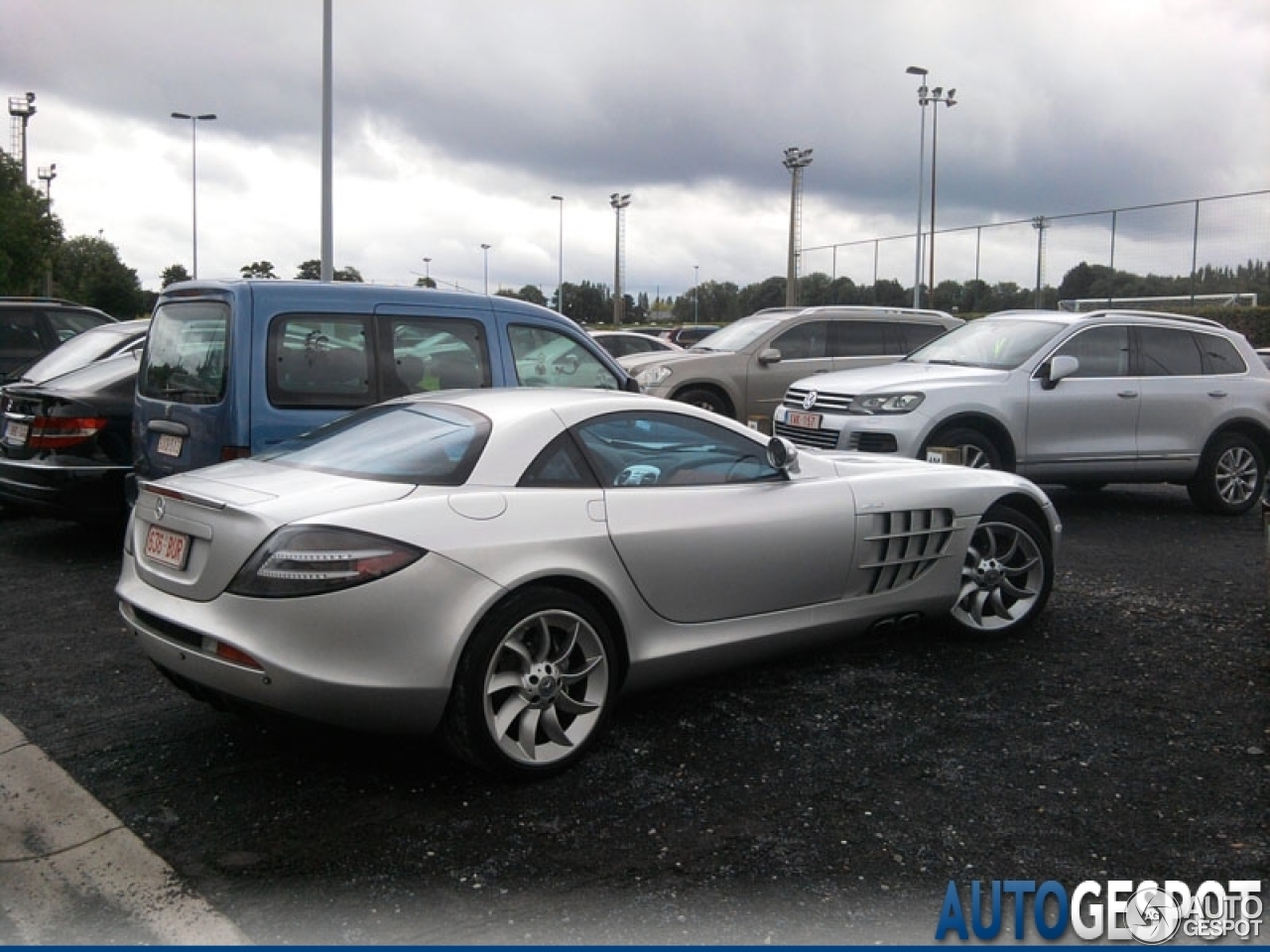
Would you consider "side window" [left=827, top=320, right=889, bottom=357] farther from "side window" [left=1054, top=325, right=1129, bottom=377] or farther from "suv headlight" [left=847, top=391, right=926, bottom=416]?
"suv headlight" [left=847, top=391, right=926, bottom=416]

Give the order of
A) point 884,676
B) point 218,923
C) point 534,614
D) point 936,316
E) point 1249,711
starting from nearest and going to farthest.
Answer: point 218,923
point 534,614
point 1249,711
point 884,676
point 936,316

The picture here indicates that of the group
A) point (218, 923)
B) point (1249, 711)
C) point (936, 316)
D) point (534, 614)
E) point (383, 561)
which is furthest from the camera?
point (936, 316)

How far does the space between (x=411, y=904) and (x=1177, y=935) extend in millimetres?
2076

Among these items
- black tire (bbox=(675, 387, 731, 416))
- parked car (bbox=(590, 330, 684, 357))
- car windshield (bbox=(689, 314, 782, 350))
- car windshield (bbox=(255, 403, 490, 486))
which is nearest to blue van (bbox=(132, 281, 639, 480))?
car windshield (bbox=(255, 403, 490, 486))

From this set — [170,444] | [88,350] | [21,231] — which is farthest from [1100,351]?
[21,231]

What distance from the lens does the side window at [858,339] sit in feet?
43.9

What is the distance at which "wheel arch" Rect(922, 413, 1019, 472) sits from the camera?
29.3ft

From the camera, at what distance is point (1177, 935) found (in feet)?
10.0

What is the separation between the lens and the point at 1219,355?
1020 centimetres

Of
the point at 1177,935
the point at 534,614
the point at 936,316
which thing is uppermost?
the point at 936,316

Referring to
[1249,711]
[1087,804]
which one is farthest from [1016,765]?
[1249,711]

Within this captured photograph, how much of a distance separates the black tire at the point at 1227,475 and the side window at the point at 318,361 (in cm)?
741

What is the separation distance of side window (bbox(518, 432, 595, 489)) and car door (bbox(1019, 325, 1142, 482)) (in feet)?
19.3

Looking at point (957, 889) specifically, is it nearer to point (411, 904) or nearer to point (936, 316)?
point (411, 904)
